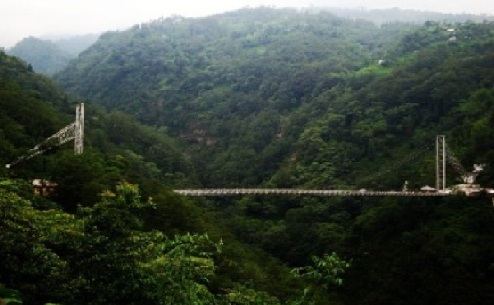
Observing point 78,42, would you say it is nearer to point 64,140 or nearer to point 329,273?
point 64,140

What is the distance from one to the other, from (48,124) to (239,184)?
1990cm

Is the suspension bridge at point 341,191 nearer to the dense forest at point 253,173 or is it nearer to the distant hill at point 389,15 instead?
the dense forest at point 253,173

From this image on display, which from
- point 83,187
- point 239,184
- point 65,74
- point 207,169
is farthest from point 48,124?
point 65,74

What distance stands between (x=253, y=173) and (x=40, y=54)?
256 ft

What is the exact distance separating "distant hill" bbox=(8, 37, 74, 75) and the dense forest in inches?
900

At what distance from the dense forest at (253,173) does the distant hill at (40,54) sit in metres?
22.9

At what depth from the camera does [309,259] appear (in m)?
29.5

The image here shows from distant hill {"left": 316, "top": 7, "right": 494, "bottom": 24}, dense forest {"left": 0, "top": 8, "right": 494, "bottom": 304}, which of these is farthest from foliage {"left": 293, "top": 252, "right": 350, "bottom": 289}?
distant hill {"left": 316, "top": 7, "right": 494, "bottom": 24}

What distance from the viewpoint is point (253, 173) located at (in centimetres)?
4306

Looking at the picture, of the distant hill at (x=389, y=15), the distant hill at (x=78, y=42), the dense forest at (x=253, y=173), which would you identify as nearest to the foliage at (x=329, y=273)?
the dense forest at (x=253, y=173)

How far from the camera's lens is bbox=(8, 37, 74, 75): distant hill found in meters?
103

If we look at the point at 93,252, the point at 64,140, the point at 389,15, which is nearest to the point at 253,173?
the point at 64,140

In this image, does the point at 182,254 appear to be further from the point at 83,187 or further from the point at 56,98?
the point at 56,98

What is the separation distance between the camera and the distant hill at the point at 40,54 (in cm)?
10311
